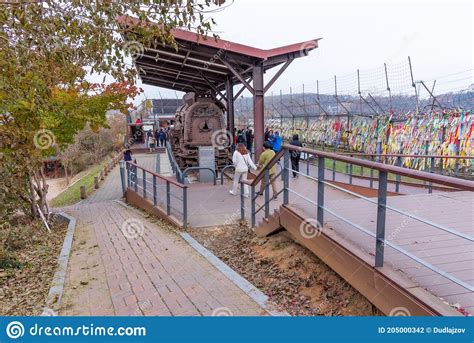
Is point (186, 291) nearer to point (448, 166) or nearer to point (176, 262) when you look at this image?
point (176, 262)

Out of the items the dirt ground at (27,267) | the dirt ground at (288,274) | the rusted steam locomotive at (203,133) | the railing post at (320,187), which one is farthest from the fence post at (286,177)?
the rusted steam locomotive at (203,133)

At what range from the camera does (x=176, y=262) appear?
545cm

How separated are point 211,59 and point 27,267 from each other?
9292 millimetres

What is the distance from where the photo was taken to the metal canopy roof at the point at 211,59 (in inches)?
454

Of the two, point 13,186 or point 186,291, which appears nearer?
point 186,291

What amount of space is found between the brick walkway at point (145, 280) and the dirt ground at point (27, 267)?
0.36 m

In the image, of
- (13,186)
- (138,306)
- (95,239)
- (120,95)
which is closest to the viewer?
(138,306)

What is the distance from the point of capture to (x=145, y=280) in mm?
4734

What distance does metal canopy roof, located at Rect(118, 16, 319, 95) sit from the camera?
11539 mm

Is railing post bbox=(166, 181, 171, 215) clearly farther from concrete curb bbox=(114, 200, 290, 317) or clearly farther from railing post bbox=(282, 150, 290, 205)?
railing post bbox=(282, 150, 290, 205)

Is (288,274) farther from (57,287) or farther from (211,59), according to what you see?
(211,59)

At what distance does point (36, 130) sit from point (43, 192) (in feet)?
6.63

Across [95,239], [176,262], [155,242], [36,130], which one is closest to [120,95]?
[36,130]

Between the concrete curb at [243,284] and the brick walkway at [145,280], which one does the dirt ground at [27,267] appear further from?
the concrete curb at [243,284]
